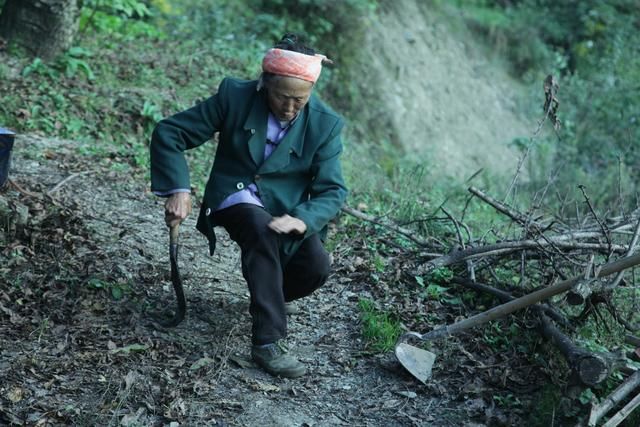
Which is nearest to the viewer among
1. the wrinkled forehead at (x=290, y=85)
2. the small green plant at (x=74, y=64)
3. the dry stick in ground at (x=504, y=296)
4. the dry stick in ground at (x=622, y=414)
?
the dry stick in ground at (x=622, y=414)

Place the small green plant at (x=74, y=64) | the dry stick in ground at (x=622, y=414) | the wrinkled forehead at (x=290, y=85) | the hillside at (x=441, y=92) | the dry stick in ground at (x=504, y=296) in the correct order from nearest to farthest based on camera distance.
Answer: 1. the dry stick in ground at (x=622, y=414)
2. the wrinkled forehead at (x=290, y=85)
3. the dry stick in ground at (x=504, y=296)
4. the small green plant at (x=74, y=64)
5. the hillside at (x=441, y=92)

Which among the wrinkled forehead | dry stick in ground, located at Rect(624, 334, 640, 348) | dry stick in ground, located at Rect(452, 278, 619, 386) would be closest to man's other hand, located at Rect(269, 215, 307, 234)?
the wrinkled forehead

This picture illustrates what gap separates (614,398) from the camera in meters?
3.67

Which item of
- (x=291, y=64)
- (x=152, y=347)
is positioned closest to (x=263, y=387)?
(x=152, y=347)

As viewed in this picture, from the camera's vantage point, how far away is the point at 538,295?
392 cm

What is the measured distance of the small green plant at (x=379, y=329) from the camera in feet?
14.9

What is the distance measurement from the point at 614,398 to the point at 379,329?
142 centimetres

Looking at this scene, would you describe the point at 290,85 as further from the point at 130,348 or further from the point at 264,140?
the point at 130,348

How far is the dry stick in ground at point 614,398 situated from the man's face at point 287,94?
6.75 ft

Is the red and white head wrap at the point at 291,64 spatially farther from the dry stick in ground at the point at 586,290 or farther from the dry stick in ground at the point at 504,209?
the dry stick in ground at the point at 504,209

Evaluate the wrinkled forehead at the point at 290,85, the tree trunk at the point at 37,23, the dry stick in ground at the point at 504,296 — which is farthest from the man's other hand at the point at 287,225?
the tree trunk at the point at 37,23

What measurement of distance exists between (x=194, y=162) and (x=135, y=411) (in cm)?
400

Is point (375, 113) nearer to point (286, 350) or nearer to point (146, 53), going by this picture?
point (146, 53)

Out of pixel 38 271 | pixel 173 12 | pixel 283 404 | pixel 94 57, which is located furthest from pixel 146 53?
pixel 283 404
